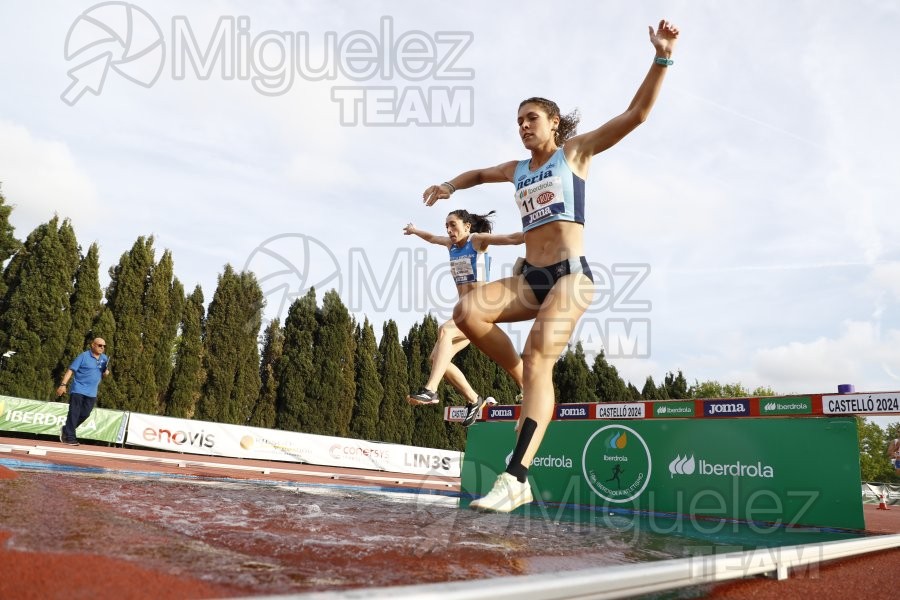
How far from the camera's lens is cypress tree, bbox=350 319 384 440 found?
25219 millimetres

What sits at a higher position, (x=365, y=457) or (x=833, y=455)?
(x=833, y=455)

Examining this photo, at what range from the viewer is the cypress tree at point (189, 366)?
21.6 metres

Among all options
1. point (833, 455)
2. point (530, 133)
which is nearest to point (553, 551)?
point (530, 133)

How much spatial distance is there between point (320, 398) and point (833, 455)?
69.7 feet

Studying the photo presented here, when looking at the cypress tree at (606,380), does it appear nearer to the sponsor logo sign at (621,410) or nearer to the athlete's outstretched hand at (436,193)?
the sponsor logo sign at (621,410)

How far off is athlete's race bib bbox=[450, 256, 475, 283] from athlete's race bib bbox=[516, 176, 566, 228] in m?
2.56

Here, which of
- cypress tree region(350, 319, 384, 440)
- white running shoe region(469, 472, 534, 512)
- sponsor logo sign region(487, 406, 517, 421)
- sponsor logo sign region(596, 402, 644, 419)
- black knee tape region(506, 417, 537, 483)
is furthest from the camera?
cypress tree region(350, 319, 384, 440)

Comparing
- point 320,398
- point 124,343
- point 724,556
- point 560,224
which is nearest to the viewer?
point 724,556

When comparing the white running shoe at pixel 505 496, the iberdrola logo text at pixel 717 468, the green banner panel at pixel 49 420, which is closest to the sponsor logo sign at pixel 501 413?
the iberdrola logo text at pixel 717 468

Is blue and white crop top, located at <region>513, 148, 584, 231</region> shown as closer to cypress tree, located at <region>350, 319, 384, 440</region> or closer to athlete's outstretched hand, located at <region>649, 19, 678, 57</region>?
athlete's outstretched hand, located at <region>649, 19, 678, 57</region>

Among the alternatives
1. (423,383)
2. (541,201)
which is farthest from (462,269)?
(423,383)

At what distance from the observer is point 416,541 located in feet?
7.33

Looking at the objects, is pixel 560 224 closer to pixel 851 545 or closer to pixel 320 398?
pixel 851 545

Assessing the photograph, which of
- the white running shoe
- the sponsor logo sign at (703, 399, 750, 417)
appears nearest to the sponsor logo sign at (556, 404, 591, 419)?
the sponsor logo sign at (703, 399, 750, 417)
